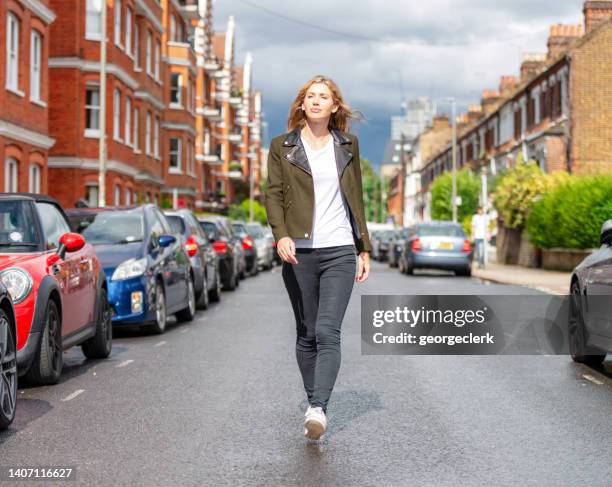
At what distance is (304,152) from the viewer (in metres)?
6.16

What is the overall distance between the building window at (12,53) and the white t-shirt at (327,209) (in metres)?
21.1

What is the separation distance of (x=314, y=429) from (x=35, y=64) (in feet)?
80.4

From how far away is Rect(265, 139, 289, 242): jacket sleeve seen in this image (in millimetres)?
6086

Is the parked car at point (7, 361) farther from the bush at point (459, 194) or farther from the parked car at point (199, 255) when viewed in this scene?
the bush at point (459, 194)

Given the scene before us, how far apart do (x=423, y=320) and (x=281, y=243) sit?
10.9 feet

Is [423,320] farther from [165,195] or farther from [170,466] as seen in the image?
[165,195]

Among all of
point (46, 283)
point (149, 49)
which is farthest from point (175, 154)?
point (46, 283)

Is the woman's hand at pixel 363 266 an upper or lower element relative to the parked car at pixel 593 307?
upper

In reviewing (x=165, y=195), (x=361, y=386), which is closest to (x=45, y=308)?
(x=361, y=386)

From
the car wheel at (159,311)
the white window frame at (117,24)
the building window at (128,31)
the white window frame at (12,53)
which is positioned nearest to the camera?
the car wheel at (159,311)

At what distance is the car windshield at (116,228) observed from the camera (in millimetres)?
13391

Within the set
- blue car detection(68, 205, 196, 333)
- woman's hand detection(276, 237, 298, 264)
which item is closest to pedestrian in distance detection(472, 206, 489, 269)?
blue car detection(68, 205, 196, 333)

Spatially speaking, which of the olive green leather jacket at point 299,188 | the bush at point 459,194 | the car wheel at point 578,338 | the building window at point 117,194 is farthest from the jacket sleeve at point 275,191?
the bush at point 459,194

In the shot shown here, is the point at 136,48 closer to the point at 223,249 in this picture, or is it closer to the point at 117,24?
the point at 117,24
